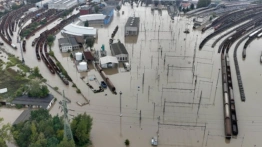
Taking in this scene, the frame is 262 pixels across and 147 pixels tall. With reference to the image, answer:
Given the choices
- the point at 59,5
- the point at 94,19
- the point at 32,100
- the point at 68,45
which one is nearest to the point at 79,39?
the point at 68,45

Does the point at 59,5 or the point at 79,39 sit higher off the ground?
the point at 59,5

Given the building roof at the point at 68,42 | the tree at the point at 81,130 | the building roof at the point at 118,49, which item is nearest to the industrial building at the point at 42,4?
the building roof at the point at 68,42

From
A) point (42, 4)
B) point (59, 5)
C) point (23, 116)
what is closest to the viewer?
point (23, 116)

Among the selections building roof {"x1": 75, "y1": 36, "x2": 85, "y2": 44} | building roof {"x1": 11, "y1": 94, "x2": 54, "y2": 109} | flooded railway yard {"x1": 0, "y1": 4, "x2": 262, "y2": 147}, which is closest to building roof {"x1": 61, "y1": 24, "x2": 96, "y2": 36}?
building roof {"x1": 75, "y1": 36, "x2": 85, "y2": 44}

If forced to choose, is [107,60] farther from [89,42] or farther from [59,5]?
[59,5]

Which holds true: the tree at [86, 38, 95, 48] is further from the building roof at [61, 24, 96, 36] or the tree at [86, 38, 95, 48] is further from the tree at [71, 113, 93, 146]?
the tree at [71, 113, 93, 146]

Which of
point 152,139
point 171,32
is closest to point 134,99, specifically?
point 152,139
